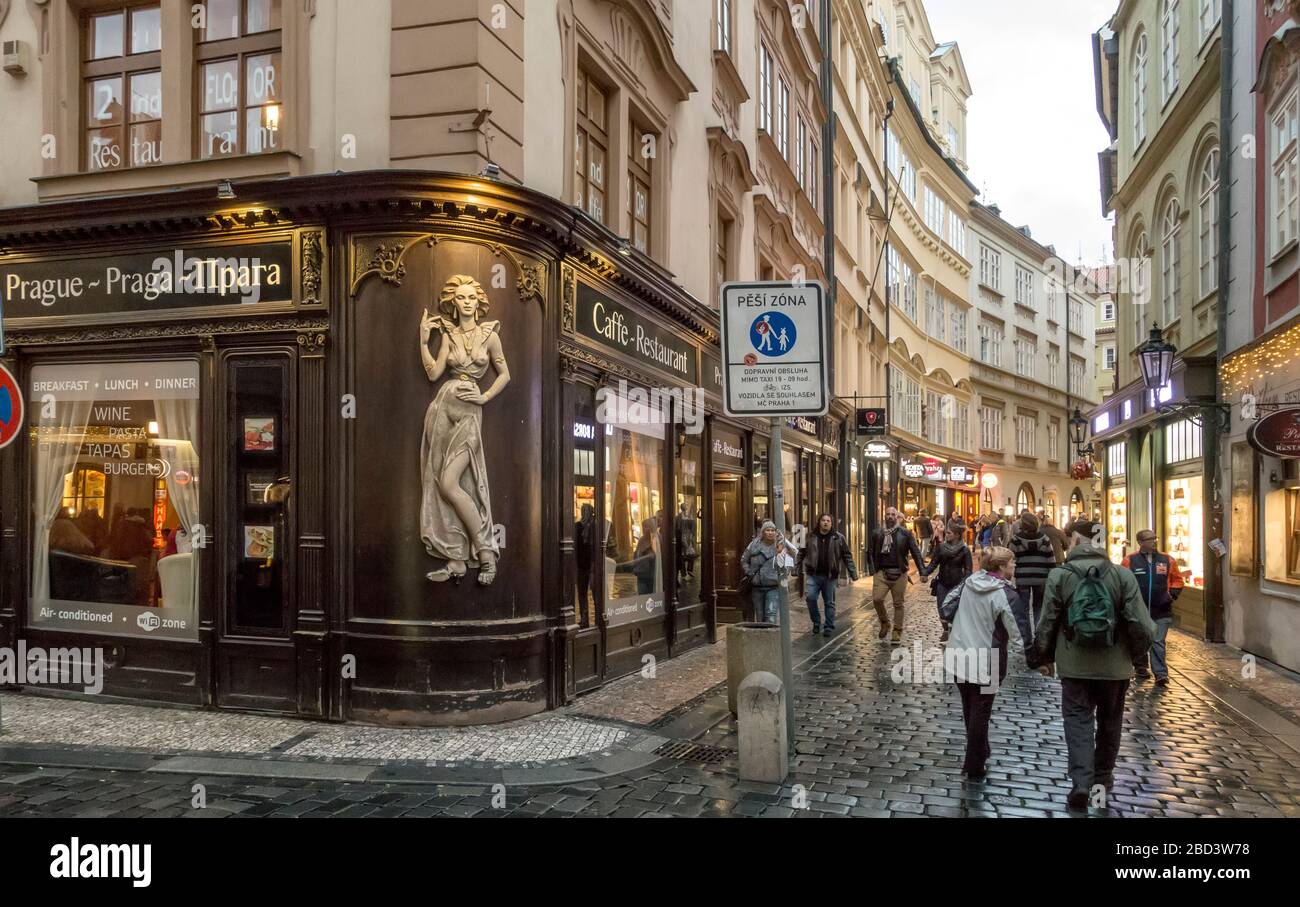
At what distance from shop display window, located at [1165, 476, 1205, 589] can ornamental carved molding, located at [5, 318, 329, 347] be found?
47.0 feet

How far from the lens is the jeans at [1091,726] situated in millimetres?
7180

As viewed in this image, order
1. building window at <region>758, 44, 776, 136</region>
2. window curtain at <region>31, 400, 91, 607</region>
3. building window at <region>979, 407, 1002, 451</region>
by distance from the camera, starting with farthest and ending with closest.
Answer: building window at <region>979, 407, 1002, 451</region> → building window at <region>758, 44, 776, 136</region> → window curtain at <region>31, 400, 91, 607</region>

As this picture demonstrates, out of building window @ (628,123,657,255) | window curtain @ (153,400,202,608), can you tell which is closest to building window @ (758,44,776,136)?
building window @ (628,123,657,255)

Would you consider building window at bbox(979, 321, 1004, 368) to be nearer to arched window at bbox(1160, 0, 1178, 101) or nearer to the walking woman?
arched window at bbox(1160, 0, 1178, 101)

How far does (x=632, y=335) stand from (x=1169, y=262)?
524 inches

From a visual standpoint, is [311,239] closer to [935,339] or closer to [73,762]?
[73,762]

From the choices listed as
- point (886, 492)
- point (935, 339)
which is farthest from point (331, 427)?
point (935, 339)

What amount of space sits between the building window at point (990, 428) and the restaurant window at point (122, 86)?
41470mm

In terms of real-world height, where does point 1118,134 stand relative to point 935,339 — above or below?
above

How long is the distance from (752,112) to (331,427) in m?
12.0

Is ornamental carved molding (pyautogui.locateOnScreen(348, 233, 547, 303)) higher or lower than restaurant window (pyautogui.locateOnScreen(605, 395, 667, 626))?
higher

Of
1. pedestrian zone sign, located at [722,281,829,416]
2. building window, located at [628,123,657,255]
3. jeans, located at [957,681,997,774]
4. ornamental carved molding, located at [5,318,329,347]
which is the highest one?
building window, located at [628,123,657,255]

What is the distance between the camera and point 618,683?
1189cm

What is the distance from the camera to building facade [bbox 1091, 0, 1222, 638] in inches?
700
